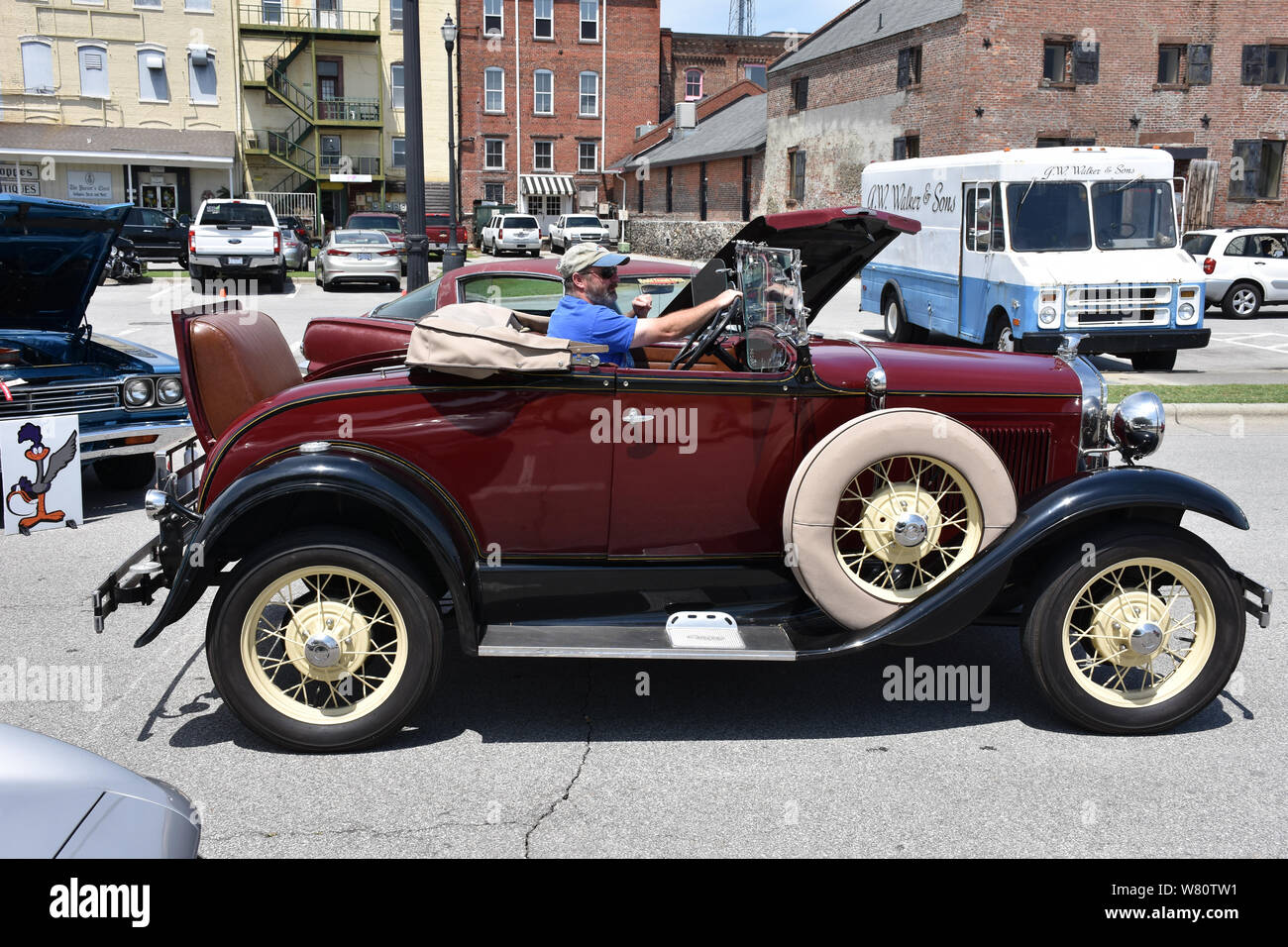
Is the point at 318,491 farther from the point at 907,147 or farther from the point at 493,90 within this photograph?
the point at 493,90

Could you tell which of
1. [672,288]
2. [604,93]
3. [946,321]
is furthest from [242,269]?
[604,93]

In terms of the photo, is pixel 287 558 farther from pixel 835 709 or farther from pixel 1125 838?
pixel 1125 838

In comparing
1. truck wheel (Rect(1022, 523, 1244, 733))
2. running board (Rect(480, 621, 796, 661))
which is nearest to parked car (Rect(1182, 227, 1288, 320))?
truck wheel (Rect(1022, 523, 1244, 733))

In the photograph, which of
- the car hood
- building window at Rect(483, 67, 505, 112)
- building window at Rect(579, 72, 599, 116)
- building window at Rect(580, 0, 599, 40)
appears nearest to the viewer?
the car hood

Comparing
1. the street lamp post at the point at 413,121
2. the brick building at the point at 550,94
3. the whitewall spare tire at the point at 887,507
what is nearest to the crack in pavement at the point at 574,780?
the whitewall spare tire at the point at 887,507

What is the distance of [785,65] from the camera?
40375 mm

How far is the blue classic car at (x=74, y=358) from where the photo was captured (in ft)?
22.9

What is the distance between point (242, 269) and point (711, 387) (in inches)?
943

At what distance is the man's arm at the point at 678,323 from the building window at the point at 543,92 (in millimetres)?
52368

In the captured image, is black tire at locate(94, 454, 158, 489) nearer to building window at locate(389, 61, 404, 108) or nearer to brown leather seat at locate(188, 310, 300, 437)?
brown leather seat at locate(188, 310, 300, 437)

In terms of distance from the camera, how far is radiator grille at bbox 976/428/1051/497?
4.73m

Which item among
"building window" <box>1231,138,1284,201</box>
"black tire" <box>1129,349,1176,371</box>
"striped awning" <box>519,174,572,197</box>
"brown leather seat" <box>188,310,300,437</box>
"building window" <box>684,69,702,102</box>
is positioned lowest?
"black tire" <box>1129,349,1176,371</box>

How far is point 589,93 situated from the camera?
55.2 meters

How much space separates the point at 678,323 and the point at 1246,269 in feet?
66.7
